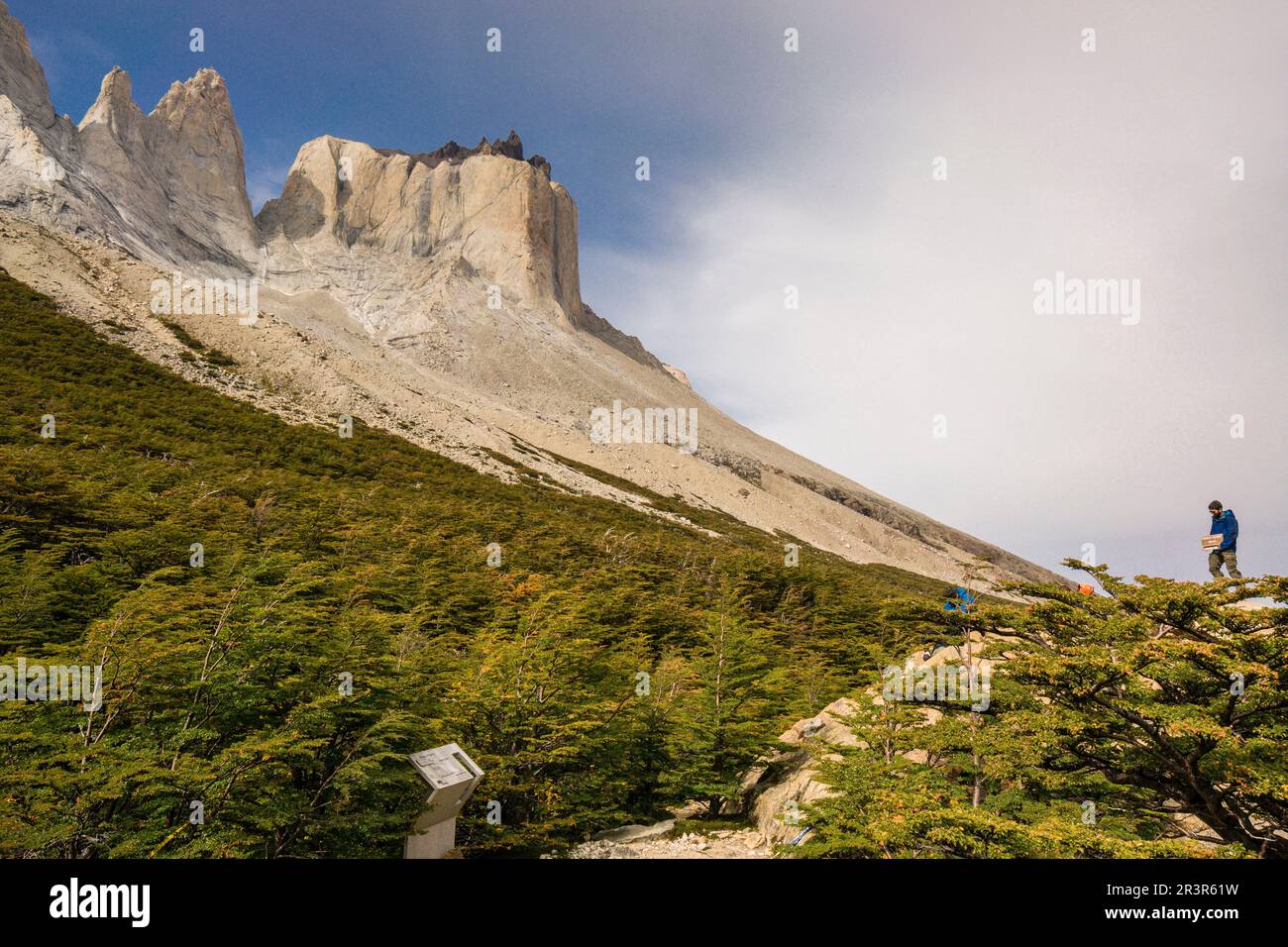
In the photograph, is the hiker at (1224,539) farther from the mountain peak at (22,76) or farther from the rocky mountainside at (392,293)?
the mountain peak at (22,76)

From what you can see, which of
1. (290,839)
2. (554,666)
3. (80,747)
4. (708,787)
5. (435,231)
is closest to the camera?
(80,747)

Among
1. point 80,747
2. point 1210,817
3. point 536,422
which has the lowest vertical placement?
point 1210,817

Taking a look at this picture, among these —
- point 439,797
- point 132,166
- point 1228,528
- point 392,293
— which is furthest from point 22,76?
point 1228,528

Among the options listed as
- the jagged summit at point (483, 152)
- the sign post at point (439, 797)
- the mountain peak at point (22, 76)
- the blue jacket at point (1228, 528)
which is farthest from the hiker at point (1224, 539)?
the jagged summit at point (483, 152)

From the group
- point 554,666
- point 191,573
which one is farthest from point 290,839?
point 191,573

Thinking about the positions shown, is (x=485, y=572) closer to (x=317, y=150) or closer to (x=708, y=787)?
(x=708, y=787)

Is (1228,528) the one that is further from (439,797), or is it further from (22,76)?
(22,76)
